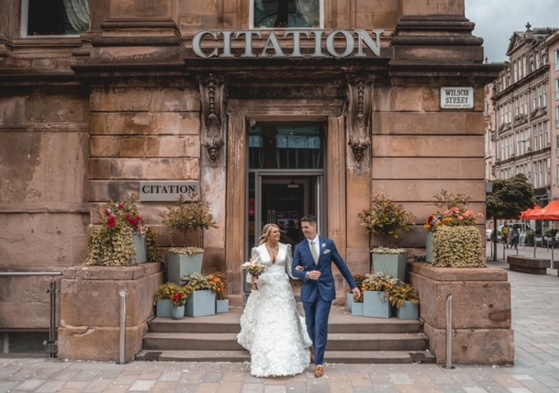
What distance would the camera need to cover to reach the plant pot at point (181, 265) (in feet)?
31.8

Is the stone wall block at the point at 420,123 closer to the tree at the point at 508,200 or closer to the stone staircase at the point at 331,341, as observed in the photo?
the stone staircase at the point at 331,341

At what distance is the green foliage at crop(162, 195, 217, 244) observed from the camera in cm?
992

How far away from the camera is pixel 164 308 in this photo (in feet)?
30.8

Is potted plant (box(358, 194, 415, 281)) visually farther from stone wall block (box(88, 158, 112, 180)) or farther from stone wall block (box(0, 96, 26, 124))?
stone wall block (box(0, 96, 26, 124))

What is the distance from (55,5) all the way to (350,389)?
1035cm

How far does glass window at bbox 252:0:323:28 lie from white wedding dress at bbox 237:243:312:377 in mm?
5670

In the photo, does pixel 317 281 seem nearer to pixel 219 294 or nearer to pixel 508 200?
pixel 219 294

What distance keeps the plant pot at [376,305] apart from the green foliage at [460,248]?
45.9 inches

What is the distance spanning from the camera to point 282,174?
1164 cm

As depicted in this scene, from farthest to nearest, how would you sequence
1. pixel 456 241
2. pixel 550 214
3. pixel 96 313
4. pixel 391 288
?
pixel 550 214
pixel 391 288
pixel 456 241
pixel 96 313

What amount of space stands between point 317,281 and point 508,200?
25.1 metres

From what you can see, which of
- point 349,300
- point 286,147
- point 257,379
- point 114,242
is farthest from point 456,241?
point 114,242

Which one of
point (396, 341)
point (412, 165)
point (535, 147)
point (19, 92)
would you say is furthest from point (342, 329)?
point (535, 147)

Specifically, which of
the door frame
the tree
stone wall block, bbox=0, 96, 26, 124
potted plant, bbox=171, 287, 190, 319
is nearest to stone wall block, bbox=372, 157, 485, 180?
the door frame
